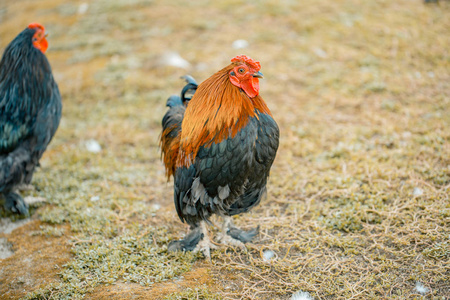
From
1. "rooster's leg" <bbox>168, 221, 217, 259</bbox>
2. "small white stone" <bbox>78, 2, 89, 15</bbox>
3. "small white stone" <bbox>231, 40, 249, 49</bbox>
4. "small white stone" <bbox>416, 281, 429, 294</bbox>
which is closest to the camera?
"small white stone" <bbox>416, 281, 429, 294</bbox>

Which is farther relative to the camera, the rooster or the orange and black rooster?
the rooster

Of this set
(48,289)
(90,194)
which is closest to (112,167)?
(90,194)

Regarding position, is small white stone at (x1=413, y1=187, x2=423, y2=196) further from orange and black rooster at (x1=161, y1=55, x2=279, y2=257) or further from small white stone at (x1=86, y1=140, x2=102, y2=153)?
small white stone at (x1=86, y1=140, x2=102, y2=153)

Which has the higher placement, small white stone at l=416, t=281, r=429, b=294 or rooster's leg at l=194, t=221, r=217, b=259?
rooster's leg at l=194, t=221, r=217, b=259

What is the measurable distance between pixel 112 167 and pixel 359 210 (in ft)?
11.0

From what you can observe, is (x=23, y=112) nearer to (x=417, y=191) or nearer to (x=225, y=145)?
(x=225, y=145)

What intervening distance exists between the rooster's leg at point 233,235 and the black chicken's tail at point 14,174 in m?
2.37

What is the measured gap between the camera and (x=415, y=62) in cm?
675

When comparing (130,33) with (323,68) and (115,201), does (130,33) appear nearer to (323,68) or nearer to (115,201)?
(323,68)

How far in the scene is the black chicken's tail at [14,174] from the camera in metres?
4.09

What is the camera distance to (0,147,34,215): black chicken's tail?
13.4ft

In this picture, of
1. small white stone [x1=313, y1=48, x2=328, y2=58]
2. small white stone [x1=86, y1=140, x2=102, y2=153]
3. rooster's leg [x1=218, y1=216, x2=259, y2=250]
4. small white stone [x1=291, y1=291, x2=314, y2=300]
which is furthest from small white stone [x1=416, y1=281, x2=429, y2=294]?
small white stone [x1=313, y1=48, x2=328, y2=58]

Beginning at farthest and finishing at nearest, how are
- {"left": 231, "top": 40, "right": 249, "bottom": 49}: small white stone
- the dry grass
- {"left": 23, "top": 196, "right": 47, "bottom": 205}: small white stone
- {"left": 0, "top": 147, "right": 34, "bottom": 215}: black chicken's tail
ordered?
{"left": 231, "top": 40, "right": 249, "bottom": 49}: small white stone
{"left": 23, "top": 196, "right": 47, "bottom": 205}: small white stone
{"left": 0, "top": 147, "right": 34, "bottom": 215}: black chicken's tail
the dry grass

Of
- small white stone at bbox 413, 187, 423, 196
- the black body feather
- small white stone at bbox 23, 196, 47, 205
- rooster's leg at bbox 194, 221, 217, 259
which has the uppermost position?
the black body feather
